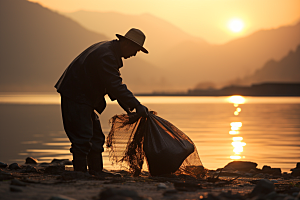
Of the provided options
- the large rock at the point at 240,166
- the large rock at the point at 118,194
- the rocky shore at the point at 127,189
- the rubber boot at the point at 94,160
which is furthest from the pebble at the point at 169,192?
the large rock at the point at 240,166

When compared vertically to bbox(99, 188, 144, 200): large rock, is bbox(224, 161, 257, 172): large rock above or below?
above

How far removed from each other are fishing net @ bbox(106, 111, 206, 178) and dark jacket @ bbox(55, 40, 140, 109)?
0.50 metres

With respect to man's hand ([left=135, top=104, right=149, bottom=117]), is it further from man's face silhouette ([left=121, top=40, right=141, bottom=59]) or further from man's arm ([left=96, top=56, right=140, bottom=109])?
man's face silhouette ([left=121, top=40, right=141, bottom=59])

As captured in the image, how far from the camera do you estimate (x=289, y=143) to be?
13.1 metres

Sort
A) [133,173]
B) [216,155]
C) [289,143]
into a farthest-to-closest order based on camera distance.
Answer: [289,143] < [216,155] < [133,173]

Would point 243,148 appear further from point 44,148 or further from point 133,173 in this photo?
point 133,173

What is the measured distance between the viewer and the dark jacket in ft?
17.7

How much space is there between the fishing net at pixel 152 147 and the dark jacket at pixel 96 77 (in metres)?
0.50

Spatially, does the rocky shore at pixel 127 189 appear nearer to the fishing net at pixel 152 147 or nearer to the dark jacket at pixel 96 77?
A: the fishing net at pixel 152 147

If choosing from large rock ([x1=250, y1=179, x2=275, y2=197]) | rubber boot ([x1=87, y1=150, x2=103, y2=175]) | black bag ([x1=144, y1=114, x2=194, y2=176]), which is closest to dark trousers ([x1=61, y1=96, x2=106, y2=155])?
rubber boot ([x1=87, y1=150, x2=103, y2=175])

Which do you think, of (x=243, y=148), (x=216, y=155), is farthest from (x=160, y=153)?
(x=243, y=148)

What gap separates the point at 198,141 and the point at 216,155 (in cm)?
279

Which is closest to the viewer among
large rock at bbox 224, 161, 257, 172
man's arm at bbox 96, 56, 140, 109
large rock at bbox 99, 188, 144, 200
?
large rock at bbox 99, 188, 144, 200

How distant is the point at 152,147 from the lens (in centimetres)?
566
